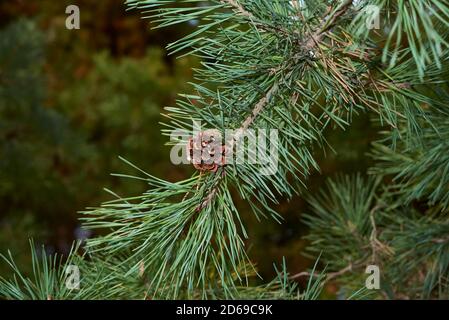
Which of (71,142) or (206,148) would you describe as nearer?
(206,148)

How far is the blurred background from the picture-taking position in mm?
1394

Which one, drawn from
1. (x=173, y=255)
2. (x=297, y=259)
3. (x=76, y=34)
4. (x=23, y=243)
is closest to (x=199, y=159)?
(x=173, y=255)

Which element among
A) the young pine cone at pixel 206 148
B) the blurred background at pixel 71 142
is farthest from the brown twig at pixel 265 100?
the blurred background at pixel 71 142

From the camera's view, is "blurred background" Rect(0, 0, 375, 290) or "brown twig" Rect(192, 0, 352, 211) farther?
"blurred background" Rect(0, 0, 375, 290)

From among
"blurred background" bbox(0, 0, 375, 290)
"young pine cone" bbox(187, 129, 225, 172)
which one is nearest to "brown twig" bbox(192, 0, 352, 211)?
"young pine cone" bbox(187, 129, 225, 172)

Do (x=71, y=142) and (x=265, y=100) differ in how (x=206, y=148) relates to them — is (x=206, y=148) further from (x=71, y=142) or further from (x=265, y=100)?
(x=71, y=142)

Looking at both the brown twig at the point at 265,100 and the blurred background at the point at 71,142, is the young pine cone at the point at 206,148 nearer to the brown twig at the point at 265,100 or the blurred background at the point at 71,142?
the brown twig at the point at 265,100

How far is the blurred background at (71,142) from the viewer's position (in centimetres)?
139

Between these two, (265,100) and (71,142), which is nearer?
(265,100)

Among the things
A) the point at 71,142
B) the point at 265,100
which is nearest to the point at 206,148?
the point at 265,100

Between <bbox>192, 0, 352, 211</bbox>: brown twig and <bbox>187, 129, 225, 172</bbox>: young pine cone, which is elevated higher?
<bbox>192, 0, 352, 211</bbox>: brown twig

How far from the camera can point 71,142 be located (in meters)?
1.80

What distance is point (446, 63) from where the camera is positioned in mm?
569

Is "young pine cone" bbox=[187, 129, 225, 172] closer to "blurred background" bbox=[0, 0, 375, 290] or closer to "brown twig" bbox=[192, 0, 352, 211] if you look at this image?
"brown twig" bbox=[192, 0, 352, 211]
